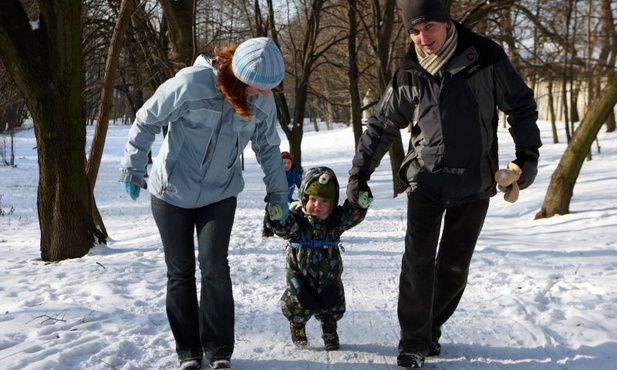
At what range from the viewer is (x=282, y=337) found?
4.26 m

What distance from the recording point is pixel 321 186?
3.93 metres

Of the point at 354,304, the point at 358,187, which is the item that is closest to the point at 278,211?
the point at 358,187

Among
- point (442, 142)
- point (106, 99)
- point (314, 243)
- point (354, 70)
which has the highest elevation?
point (354, 70)

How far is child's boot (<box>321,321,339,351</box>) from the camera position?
3.94 meters

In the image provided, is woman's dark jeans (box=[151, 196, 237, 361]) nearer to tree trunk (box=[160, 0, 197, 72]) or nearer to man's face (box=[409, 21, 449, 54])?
man's face (box=[409, 21, 449, 54])

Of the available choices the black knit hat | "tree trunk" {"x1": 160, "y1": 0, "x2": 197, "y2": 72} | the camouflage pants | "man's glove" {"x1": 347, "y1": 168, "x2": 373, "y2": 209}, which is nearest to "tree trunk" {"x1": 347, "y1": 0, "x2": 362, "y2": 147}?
"tree trunk" {"x1": 160, "y1": 0, "x2": 197, "y2": 72}

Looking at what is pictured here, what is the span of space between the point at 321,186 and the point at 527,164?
1265mm

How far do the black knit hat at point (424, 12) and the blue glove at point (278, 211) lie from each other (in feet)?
4.20

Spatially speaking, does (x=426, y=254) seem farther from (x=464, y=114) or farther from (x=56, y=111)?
(x=56, y=111)

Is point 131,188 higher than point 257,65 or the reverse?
the reverse

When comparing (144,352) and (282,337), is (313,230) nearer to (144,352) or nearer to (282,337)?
(282,337)

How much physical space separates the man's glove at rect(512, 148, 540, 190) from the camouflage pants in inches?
50.7

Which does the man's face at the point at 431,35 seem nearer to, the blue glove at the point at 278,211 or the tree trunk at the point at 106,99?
the blue glove at the point at 278,211

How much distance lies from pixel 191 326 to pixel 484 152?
1979 mm
